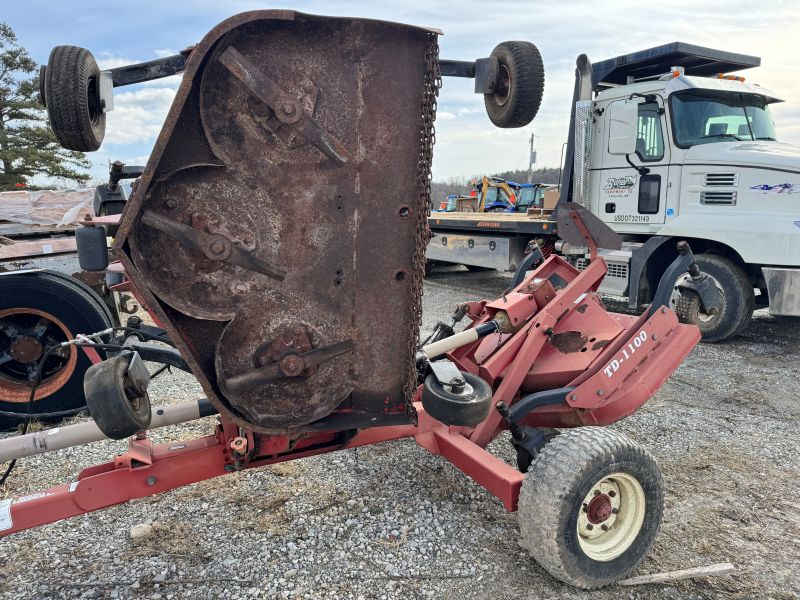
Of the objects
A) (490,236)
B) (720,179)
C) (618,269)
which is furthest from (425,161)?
(490,236)

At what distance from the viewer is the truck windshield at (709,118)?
7230 mm

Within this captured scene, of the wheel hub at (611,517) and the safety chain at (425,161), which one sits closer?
the safety chain at (425,161)

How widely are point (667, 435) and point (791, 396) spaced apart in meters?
1.77

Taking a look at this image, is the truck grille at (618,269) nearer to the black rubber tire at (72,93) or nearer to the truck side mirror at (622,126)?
the truck side mirror at (622,126)

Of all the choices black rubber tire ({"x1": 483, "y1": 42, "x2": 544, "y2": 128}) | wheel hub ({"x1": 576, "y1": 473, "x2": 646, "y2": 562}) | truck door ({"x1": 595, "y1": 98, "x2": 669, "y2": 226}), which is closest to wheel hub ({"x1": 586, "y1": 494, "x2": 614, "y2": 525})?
wheel hub ({"x1": 576, "y1": 473, "x2": 646, "y2": 562})

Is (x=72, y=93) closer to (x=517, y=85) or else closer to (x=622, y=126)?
(x=517, y=85)

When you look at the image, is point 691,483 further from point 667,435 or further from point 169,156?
point 169,156

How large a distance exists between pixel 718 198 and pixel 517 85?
555cm

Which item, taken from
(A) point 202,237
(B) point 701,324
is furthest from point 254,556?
(B) point 701,324

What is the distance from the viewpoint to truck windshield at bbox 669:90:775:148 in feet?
23.7

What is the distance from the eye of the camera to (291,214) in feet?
7.08

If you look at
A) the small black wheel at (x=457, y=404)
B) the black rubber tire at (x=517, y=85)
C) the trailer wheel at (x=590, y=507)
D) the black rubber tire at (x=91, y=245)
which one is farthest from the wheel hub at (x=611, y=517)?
the black rubber tire at (x=91, y=245)

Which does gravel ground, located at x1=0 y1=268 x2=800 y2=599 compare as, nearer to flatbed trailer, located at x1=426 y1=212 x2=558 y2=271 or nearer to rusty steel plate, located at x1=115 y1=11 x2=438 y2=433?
rusty steel plate, located at x1=115 y1=11 x2=438 y2=433

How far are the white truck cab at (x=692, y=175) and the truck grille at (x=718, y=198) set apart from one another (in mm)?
12
